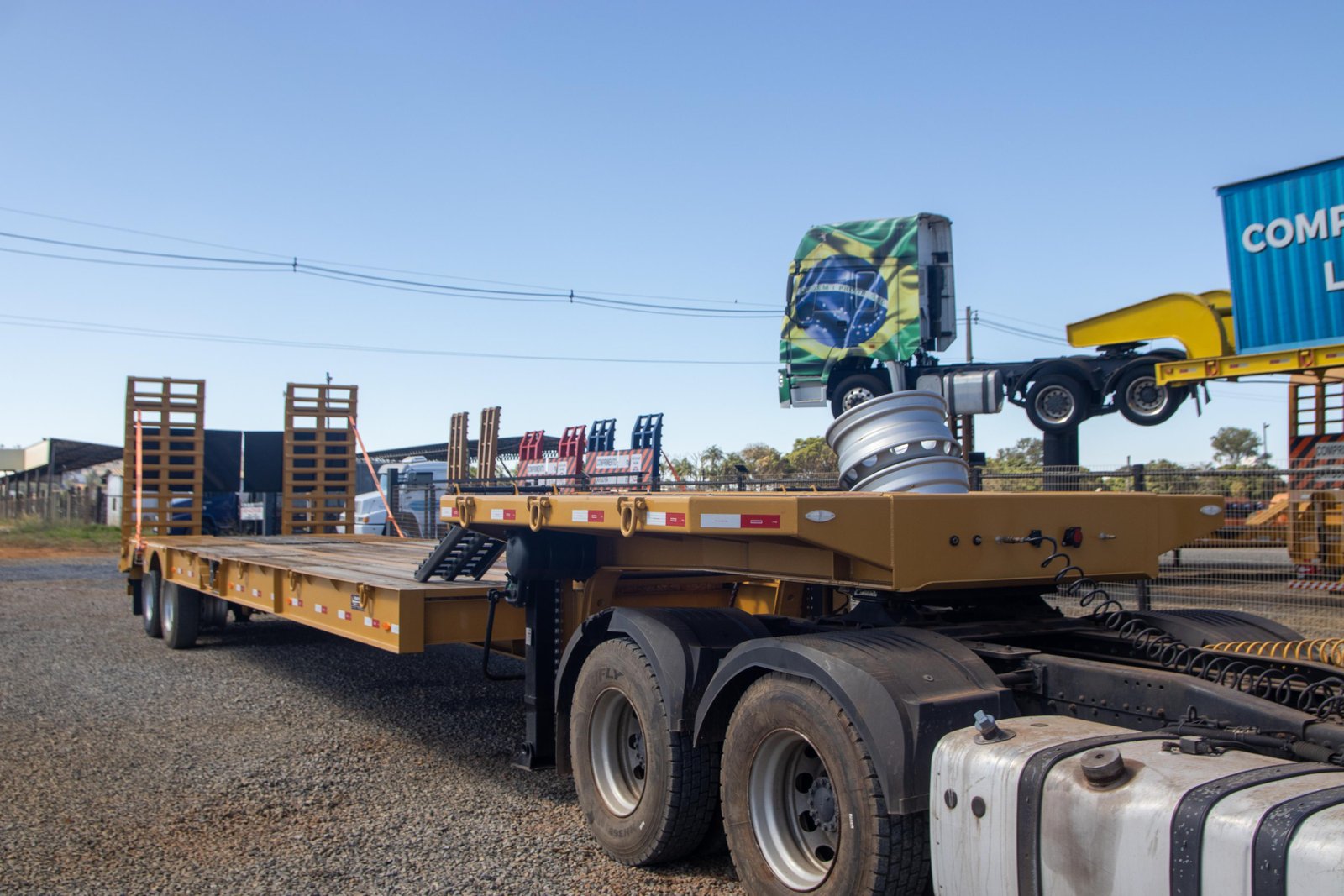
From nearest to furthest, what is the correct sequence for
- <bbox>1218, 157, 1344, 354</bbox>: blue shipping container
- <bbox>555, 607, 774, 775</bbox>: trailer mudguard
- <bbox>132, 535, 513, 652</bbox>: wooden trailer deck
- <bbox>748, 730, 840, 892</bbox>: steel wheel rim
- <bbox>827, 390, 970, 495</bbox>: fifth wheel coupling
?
<bbox>748, 730, 840, 892</bbox>: steel wheel rim → <bbox>555, 607, 774, 775</bbox>: trailer mudguard → <bbox>827, 390, 970, 495</bbox>: fifth wheel coupling → <bbox>132, 535, 513, 652</bbox>: wooden trailer deck → <bbox>1218, 157, 1344, 354</bbox>: blue shipping container

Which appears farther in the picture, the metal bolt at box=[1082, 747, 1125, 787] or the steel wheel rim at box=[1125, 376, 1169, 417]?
the steel wheel rim at box=[1125, 376, 1169, 417]

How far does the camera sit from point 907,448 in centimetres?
487

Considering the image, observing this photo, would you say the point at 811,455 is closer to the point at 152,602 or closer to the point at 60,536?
the point at 152,602

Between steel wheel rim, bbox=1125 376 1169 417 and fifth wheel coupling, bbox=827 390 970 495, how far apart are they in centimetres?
994

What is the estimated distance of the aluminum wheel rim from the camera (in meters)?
4.87

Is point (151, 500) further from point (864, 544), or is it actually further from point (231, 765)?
point (864, 544)

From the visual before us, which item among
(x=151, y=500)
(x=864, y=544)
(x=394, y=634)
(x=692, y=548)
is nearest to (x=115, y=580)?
(x=151, y=500)

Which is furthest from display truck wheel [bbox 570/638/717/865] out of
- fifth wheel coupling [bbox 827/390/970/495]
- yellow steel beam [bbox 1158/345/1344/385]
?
yellow steel beam [bbox 1158/345/1344/385]

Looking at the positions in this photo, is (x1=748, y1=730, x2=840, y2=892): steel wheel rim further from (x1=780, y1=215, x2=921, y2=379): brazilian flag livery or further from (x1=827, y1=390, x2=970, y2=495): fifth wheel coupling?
(x1=780, y1=215, x2=921, y2=379): brazilian flag livery

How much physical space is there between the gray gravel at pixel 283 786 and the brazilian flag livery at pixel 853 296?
739cm

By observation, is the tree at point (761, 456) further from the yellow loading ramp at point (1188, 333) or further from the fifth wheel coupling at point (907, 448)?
the fifth wheel coupling at point (907, 448)

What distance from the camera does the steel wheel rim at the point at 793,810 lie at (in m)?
3.82

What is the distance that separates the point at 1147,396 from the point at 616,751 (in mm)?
11029

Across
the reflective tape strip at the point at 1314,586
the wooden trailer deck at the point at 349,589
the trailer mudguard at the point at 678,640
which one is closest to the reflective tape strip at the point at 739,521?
the trailer mudguard at the point at 678,640
